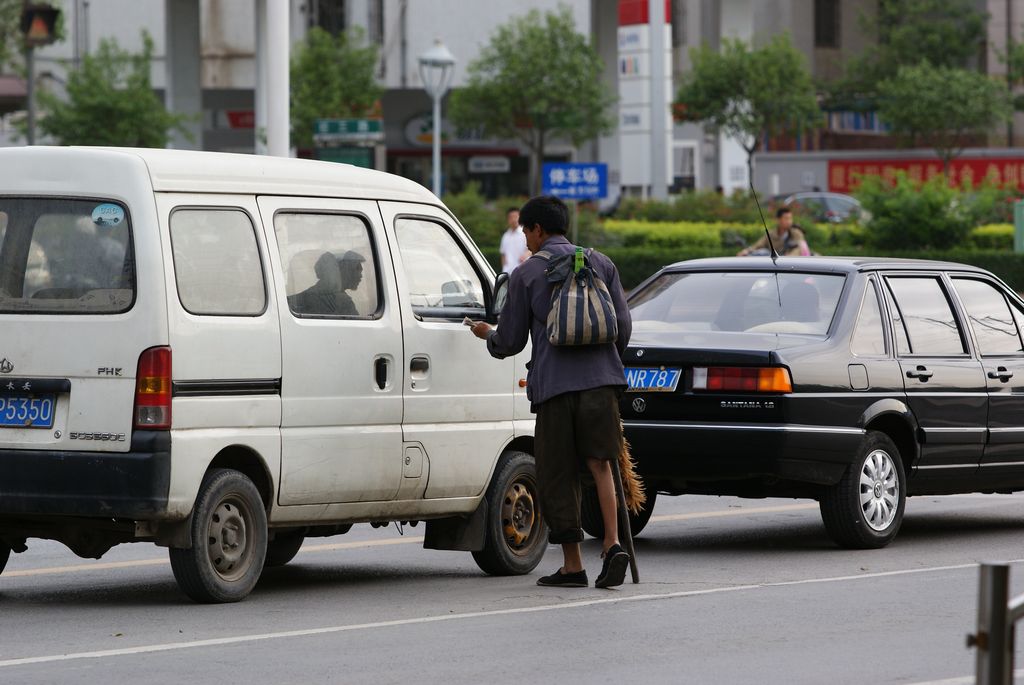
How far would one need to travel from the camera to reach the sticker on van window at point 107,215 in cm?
793

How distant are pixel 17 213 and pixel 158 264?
0.80 meters

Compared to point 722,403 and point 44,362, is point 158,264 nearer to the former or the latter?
point 44,362

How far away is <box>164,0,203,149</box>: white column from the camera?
4425cm

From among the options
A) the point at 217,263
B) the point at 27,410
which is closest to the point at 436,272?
the point at 217,263

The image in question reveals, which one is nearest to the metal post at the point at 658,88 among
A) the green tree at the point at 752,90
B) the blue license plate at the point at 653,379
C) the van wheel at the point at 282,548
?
the green tree at the point at 752,90

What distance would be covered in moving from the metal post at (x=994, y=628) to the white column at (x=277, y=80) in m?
15.3

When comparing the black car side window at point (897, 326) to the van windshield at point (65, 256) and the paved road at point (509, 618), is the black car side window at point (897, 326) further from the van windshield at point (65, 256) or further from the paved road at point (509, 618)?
the van windshield at point (65, 256)


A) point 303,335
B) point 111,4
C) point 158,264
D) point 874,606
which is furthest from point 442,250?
point 111,4

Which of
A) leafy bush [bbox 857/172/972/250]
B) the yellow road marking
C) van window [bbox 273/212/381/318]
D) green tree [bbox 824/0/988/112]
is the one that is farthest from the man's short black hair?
green tree [bbox 824/0/988/112]

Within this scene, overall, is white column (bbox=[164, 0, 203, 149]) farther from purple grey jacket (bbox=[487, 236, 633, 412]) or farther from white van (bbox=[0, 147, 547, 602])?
purple grey jacket (bbox=[487, 236, 633, 412])

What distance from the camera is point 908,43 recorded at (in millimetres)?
66875

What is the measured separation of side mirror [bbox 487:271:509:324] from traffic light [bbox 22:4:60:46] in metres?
18.4

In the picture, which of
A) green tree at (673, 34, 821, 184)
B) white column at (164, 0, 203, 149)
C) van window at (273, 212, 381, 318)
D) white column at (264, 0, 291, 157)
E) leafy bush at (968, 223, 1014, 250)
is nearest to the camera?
van window at (273, 212, 381, 318)

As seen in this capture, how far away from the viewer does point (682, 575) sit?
954cm
